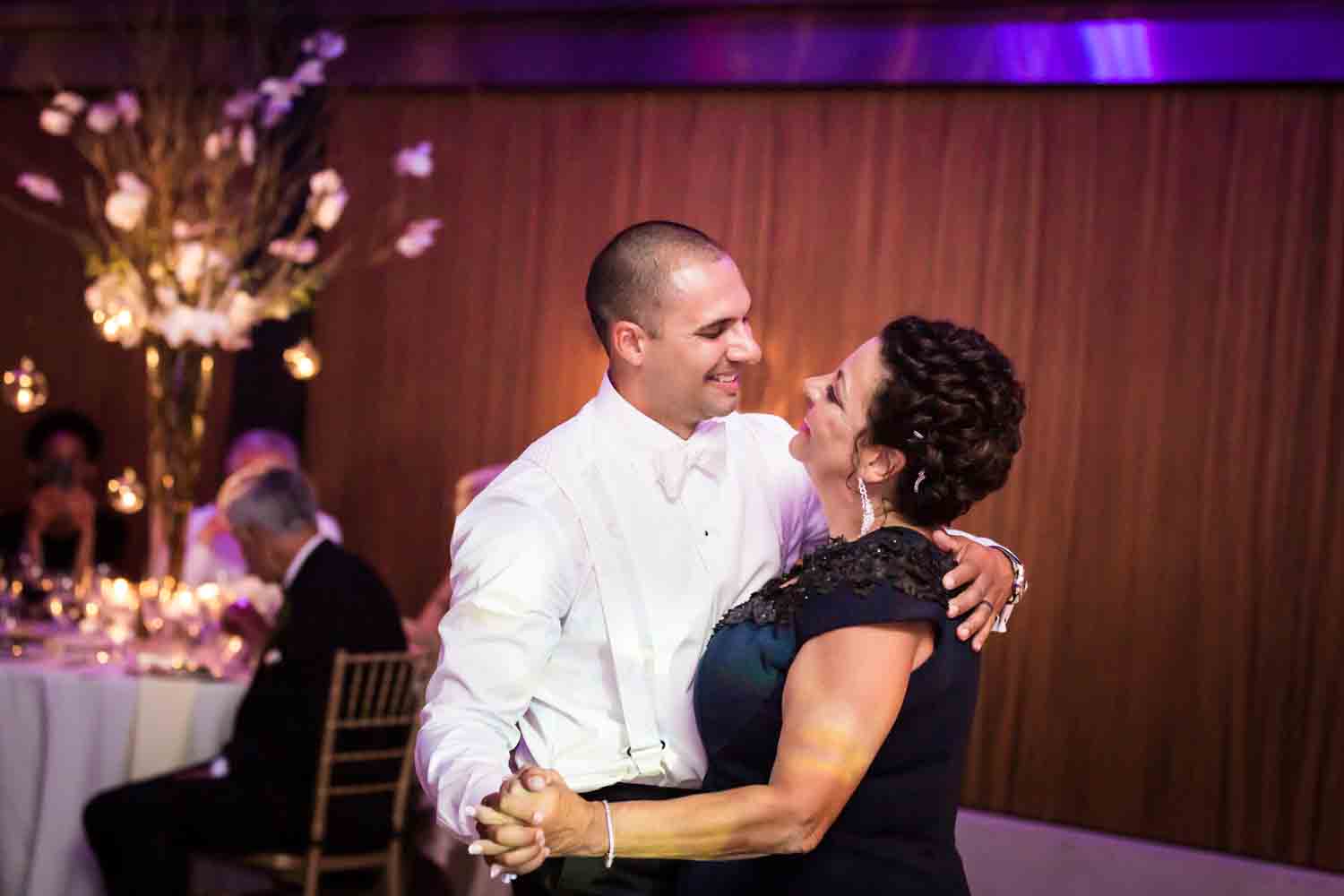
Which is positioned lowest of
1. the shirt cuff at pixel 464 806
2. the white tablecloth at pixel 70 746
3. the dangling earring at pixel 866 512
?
the white tablecloth at pixel 70 746

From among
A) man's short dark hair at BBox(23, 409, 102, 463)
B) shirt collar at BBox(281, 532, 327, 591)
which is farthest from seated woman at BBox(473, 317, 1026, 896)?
man's short dark hair at BBox(23, 409, 102, 463)

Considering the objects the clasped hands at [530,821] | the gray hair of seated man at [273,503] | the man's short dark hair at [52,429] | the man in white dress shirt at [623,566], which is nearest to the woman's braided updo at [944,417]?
the man in white dress shirt at [623,566]

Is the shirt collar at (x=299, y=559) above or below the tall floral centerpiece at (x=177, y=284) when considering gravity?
below

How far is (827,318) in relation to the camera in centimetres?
597

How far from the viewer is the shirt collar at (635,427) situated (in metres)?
2.45

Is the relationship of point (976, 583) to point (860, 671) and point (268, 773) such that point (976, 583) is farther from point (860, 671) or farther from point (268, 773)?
point (268, 773)

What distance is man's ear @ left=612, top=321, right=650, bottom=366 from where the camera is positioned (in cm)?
246

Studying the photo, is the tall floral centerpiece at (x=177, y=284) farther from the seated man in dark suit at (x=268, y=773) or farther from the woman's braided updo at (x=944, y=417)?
the woman's braided updo at (x=944, y=417)

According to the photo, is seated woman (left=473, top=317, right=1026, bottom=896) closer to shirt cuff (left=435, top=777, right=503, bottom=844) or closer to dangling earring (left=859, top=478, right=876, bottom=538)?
dangling earring (left=859, top=478, right=876, bottom=538)

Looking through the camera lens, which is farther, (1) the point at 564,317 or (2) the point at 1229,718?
(1) the point at 564,317

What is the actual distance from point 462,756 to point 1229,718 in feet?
13.3

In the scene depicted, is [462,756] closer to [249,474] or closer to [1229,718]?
[249,474]

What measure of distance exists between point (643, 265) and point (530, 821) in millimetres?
1028

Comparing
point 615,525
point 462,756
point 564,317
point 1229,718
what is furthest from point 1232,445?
point 462,756
